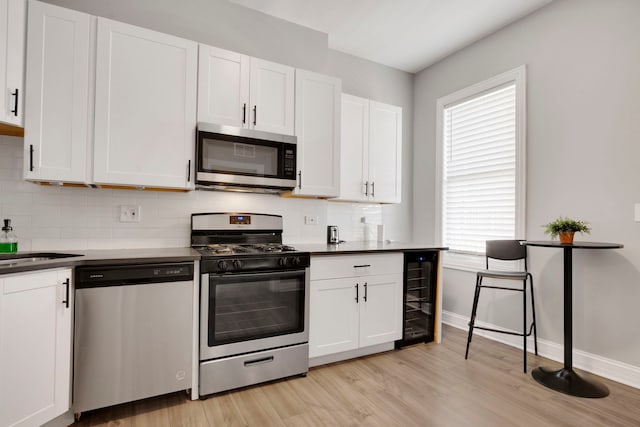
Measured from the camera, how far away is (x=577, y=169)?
2676 mm

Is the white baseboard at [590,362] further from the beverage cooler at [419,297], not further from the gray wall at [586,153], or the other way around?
the beverage cooler at [419,297]

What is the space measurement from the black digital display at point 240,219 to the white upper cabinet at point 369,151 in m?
0.91

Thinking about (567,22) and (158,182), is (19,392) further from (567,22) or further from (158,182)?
(567,22)

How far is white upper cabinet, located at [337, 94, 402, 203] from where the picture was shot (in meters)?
3.27

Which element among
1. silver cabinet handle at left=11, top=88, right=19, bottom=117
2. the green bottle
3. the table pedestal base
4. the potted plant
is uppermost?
silver cabinet handle at left=11, top=88, right=19, bottom=117

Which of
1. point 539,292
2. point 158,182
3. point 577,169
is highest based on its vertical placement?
point 577,169

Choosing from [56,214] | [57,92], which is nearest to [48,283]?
[56,214]

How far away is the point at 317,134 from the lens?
2924mm

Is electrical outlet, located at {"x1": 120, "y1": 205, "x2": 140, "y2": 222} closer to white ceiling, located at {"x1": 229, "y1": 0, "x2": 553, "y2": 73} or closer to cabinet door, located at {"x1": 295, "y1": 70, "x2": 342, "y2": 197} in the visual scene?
cabinet door, located at {"x1": 295, "y1": 70, "x2": 342, "y2": 197}

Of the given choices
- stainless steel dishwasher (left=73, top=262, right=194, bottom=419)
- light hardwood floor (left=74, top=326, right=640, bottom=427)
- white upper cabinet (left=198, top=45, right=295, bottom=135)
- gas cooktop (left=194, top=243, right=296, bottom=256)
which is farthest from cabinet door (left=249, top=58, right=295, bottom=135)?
light hardwood floor (left=74, top=326, right=640, bottom=427)

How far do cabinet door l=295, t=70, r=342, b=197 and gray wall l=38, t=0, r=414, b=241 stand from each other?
42cm

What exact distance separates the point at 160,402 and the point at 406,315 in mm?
2013

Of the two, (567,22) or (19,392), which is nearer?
(19,392)

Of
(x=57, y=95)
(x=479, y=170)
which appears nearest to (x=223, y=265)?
(x=57, y=95)
